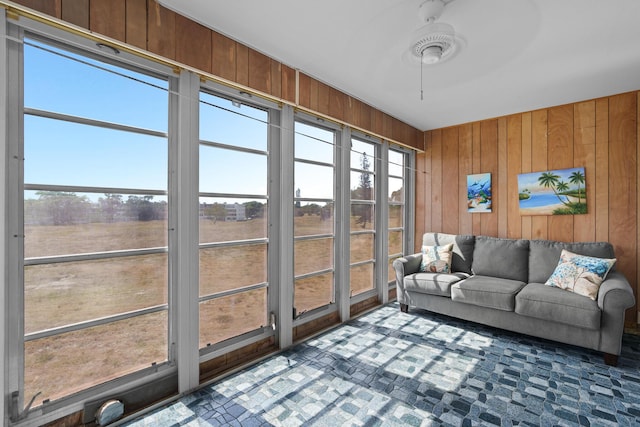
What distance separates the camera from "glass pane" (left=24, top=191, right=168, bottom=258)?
5.25 feet

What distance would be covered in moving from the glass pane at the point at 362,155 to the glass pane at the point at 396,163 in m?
0.40

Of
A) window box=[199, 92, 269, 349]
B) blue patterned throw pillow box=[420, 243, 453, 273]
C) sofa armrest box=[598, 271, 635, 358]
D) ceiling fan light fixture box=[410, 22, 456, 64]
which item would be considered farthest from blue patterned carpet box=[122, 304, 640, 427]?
ceiling fan light fixture box=[410, 22, 456, 64]

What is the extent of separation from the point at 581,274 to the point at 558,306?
1.54ft

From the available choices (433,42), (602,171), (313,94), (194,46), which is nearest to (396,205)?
(313,94)

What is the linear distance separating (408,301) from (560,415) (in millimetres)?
1865

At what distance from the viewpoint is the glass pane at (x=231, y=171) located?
2289mm

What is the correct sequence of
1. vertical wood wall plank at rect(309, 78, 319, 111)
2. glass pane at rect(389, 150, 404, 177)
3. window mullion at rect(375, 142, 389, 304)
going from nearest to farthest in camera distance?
vertical wood wall plank at rect(309, 78, 319, 111) < window mullion at rect(375, 142, 389, 304) < glass pane at rect(389, 150, 404, 177)

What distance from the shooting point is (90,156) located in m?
1.77

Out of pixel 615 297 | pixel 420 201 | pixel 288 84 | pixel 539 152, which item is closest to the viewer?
pixel 615 297

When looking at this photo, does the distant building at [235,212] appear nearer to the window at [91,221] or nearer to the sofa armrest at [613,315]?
the window at [91,221]

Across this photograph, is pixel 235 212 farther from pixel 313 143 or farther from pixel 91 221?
pixel 313 143

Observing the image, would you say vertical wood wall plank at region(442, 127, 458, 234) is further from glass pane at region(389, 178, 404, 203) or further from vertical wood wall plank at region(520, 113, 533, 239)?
vertical wood wall plank at region(520, 113, 533, 239)

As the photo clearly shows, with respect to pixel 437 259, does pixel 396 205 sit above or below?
above

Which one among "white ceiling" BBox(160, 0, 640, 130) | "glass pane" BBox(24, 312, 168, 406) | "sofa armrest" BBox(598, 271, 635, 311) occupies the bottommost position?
"glass pane" BBox(24, 312, 168, 406)
